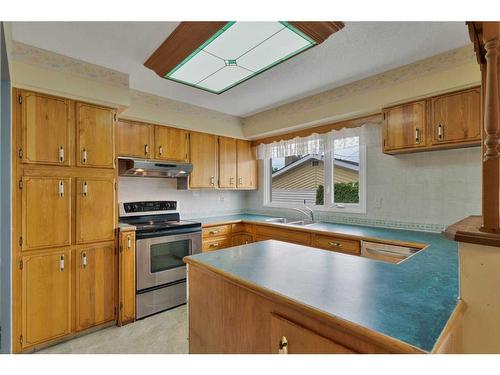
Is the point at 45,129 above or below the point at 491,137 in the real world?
above

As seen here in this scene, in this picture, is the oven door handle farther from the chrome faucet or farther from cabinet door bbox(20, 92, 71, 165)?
the chrome faucet

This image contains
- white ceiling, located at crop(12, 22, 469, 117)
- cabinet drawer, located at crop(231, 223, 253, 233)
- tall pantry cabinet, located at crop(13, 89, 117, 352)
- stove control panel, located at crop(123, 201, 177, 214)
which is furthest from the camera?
cabinet drawer, located at crop(231, 223, 253, 233)

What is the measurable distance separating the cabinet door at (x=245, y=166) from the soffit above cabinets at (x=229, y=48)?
1.84 m

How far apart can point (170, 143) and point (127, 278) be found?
5.41 ft

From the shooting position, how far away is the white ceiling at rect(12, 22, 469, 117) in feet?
6.00

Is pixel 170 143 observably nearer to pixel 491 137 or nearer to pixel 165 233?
pixel 165 233

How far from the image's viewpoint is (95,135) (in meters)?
2.42

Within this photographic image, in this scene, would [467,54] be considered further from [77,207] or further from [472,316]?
[77,207]

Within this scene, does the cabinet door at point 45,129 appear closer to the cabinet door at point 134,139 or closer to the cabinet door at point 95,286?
the cabinet door at point 134,139

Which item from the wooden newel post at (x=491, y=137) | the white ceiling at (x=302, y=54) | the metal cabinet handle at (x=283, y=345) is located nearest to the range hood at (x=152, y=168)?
the white ceiling at (x=302, y=54)

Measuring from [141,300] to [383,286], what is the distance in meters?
2.44

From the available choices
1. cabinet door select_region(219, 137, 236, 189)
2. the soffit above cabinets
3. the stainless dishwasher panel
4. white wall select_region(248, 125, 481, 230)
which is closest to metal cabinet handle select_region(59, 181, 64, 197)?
the soffit above cabinets

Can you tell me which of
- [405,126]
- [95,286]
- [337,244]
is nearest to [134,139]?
[95,286]

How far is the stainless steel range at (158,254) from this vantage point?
2.67 meters
